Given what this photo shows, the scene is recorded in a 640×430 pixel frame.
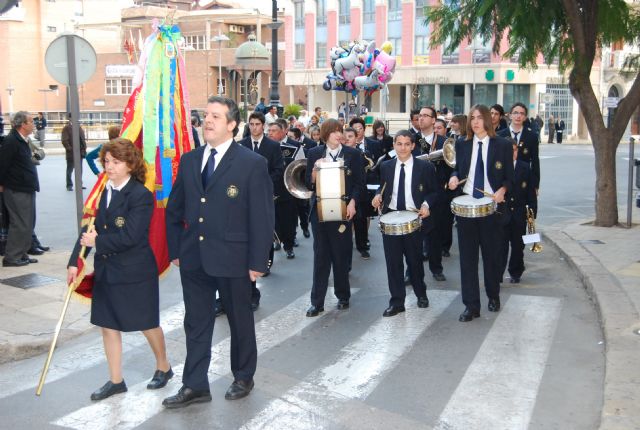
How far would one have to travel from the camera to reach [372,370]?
21.9 feet

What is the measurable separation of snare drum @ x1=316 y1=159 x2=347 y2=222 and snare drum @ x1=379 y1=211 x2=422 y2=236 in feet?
1.54

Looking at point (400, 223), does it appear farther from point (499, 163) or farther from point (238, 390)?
point (238, 390)

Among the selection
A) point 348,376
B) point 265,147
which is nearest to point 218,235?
point 348,376

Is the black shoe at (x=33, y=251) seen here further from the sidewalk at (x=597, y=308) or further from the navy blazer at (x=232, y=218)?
the navy blazer at (x=232, y=218)

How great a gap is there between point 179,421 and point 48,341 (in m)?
2.43

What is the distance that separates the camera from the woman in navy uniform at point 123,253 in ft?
18.9

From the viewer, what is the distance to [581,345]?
→ 7328 millimetres

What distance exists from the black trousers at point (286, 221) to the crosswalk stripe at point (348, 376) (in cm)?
303

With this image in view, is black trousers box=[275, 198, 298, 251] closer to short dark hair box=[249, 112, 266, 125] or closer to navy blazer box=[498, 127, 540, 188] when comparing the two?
short dark hair box=[249, 112, 266, 125]

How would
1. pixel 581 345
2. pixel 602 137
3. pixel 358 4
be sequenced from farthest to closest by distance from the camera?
1. pixel 358 4
2. pixel 602 137
3. pixel 581 345


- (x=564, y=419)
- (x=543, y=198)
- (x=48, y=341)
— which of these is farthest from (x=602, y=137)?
(x=48, y=341)

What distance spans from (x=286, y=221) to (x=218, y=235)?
5.64m

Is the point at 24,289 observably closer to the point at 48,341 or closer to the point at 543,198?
the point at 48,341

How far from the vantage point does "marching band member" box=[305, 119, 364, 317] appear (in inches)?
334
